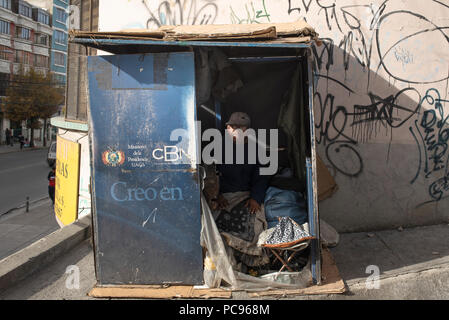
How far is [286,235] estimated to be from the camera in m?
3.16

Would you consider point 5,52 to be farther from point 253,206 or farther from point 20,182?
point 253,206

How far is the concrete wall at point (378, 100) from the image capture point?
4367 millimetres

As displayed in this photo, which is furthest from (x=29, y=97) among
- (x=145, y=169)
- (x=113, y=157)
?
(x=145, y=169)

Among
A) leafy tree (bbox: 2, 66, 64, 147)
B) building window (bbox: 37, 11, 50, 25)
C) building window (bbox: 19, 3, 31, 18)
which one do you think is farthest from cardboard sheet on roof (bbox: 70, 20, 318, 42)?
building window (bbox: 37, 11, 50, 25)

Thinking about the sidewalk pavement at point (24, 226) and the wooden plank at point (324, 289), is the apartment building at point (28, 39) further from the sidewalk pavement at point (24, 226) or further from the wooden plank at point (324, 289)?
the wooden plank at point (324, 289)

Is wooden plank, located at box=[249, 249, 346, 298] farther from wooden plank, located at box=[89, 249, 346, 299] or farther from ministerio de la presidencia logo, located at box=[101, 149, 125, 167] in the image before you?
ministerio de la presidencia logo, located at box=[101, 149, 125, 167]

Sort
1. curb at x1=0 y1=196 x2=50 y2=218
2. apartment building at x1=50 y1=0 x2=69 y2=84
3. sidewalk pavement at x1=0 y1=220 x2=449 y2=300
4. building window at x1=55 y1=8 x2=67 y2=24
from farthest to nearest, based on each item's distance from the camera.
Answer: building window at x1=55 y1=8 x2=67 y2=24, apartment building at x1=50 y1=0 x2=69 y2=84, curb at x1=0 y1=196 x2=50 y2=218, sidewalk pavement at x1=0 y1=220 x2=449 y2=300

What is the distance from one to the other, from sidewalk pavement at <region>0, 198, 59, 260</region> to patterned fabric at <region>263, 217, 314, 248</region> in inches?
248

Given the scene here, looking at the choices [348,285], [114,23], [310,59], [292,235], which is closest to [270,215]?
[292,235]

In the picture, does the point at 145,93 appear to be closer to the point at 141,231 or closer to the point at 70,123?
the point at 141,231

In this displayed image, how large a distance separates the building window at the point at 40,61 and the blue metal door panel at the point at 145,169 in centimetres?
4171

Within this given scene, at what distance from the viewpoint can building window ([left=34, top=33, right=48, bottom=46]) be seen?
3854cm

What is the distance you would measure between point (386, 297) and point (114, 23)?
4676mm

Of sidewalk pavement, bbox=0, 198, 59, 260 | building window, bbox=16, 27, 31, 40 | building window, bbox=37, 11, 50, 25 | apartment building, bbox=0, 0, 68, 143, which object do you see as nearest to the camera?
sidewalk pavement, bbox=0, 198, 59, 260
